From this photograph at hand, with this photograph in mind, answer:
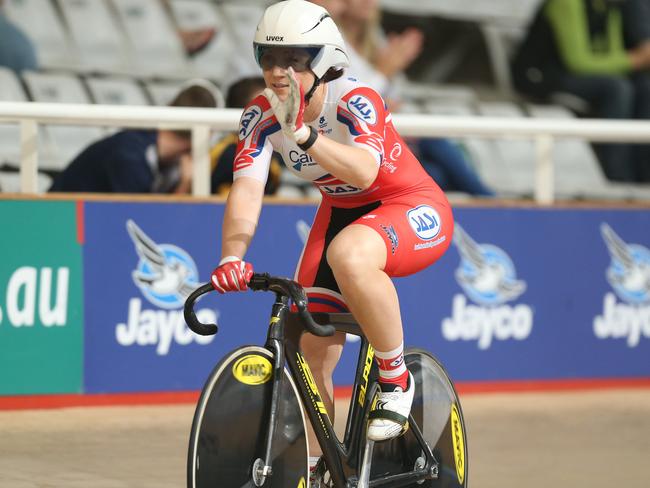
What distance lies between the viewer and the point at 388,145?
4.69 m

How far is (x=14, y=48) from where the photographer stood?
31.5 ft

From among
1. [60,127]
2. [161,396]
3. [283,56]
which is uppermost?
[60,127]

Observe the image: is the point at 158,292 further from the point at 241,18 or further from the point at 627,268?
the point at 241,18

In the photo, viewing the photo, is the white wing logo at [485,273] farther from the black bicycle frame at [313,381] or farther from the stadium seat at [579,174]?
the black bicycle frame at [313,381]

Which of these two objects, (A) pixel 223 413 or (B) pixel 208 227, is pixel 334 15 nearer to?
(B) pixel 208 227

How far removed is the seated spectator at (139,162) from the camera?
7.43 m

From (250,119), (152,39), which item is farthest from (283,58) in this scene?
(152,39)

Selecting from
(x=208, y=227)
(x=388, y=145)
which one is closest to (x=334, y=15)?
(x=208, y=227)

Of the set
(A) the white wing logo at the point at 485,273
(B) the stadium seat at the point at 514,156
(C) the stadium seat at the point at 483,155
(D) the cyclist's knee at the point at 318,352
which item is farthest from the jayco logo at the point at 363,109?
(B) the stadium seat at the point at 514,156

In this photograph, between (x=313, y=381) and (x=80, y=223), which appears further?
(x=80, y=223)

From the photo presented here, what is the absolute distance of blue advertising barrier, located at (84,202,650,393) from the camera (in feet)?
23.9

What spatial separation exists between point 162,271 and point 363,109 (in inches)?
126

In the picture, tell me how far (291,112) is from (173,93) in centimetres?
660

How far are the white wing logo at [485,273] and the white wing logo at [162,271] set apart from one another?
176 cm
